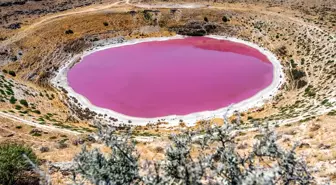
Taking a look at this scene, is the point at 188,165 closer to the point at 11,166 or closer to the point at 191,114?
the point at 11,166

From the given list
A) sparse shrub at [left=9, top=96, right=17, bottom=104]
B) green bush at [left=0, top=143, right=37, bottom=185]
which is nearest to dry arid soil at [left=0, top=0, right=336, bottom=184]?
sparse shrub at [left=9, top=96, right=17, bottom=104]

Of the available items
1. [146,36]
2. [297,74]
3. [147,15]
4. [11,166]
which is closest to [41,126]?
[11,166]

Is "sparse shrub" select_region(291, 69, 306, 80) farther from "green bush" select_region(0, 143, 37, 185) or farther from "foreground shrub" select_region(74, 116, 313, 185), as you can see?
"foreground shrub" select_region(74, 116, 313, 185)

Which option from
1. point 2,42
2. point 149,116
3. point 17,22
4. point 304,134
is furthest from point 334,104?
point 17,22

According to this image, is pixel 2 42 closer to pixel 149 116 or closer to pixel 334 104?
pixel 149 116

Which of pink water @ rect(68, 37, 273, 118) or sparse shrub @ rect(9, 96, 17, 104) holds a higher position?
pink water @ rect(68, 37, 273, 118)

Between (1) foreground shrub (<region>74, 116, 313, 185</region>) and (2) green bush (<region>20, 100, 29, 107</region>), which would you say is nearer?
(1) foreground shrub (<region>74, 116, 313, 185</region>)
